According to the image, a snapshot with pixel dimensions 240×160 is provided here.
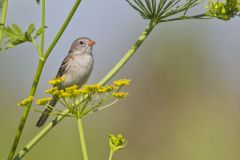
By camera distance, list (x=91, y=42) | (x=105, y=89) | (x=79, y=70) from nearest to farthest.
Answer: (x=105, y=89)
(x=79, y=70)
(x=91, y=42)

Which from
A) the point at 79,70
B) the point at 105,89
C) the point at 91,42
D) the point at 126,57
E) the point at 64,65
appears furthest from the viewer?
the point at 91,42

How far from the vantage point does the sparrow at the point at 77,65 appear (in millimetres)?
9758

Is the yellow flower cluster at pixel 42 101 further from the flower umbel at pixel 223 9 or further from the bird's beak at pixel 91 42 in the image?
the bird's beak at pixel 91 42

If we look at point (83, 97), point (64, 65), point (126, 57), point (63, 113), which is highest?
point (64, 65)

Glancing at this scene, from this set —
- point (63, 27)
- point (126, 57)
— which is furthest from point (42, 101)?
point (126, 57)

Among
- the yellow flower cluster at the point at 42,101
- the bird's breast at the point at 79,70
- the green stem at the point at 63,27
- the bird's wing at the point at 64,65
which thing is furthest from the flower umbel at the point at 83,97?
the bird's wing at the point at 64,65

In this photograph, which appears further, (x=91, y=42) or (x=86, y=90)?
(x=91, y=42)

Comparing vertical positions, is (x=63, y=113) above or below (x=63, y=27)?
below

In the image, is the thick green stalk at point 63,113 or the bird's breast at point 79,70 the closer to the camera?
the thick green stalk at point 63,113

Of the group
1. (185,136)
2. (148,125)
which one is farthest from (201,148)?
(148,125)

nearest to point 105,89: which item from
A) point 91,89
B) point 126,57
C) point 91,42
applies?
point 91,89

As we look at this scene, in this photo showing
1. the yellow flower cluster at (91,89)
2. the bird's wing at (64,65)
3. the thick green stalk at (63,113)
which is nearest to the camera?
the thick green stalk at (63,113)

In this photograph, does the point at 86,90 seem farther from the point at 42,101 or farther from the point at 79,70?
the point at 79,70

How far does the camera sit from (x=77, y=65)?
10086 mm
